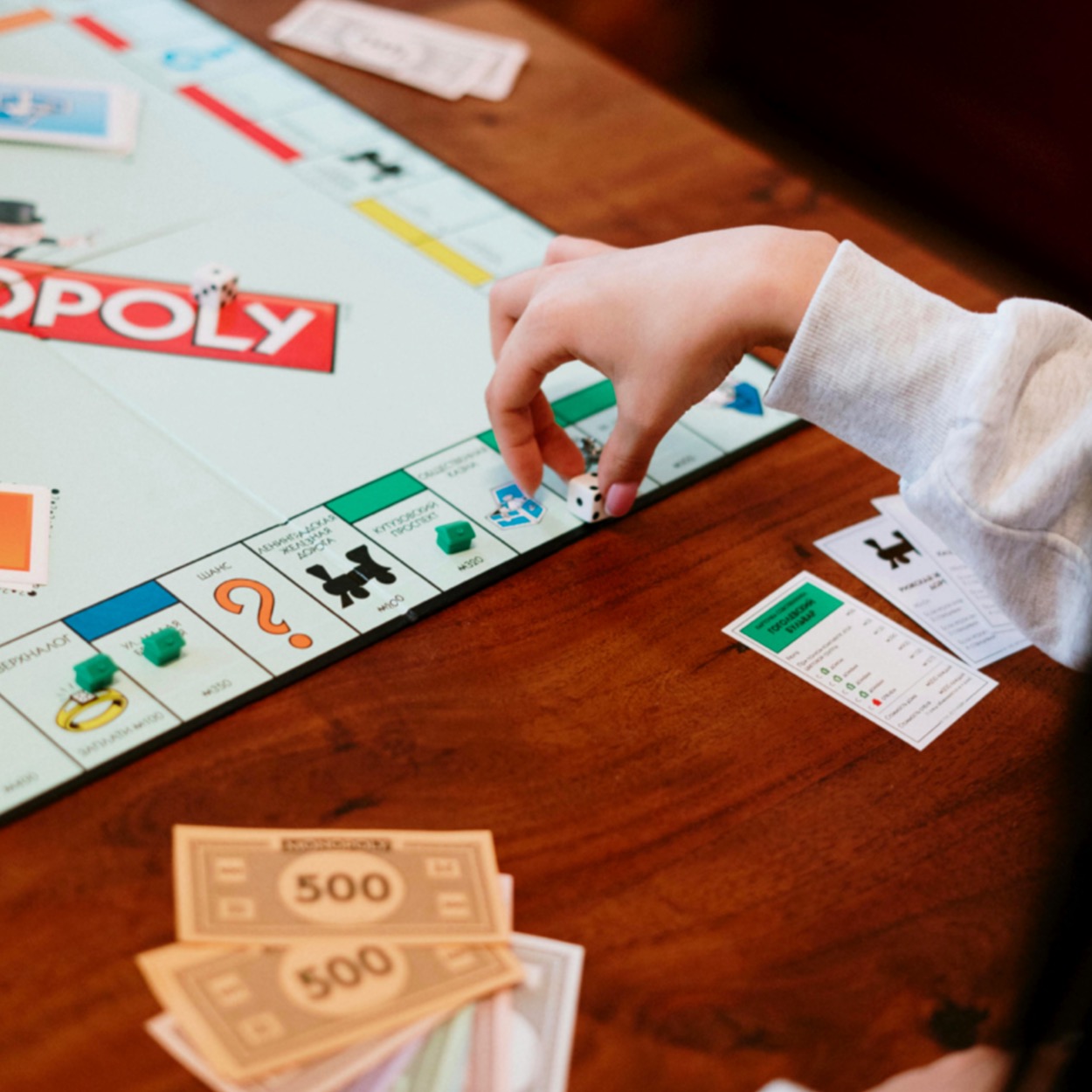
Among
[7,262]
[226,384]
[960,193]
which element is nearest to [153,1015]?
[226,384]

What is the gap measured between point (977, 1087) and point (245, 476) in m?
0.58

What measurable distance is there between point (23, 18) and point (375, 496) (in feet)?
2.94

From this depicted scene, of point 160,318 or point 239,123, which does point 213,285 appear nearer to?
point 160,318

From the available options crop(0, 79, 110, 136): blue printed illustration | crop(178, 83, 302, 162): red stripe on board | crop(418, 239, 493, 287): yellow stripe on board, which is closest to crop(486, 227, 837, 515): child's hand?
crop(418, 239, 493, 287): yellow stripe on board

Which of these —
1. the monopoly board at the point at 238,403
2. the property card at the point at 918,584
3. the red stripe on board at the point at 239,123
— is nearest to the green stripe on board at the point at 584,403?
the monopoly board at the point at 238,403

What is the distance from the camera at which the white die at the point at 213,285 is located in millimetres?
1026

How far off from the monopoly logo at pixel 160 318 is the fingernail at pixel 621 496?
26cm

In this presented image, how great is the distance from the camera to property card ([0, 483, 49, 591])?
78 cm

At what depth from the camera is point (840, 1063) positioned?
0.60 m

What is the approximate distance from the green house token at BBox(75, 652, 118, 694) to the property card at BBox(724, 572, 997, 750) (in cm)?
38

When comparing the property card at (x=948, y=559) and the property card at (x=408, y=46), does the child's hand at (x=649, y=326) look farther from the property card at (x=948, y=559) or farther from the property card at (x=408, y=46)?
the property card at (x=408, y=46)

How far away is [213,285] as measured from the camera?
103 centimetres

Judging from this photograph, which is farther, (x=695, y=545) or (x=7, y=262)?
(x=7, y=262)

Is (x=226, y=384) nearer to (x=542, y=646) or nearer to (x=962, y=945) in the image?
(x=542, y=646)
